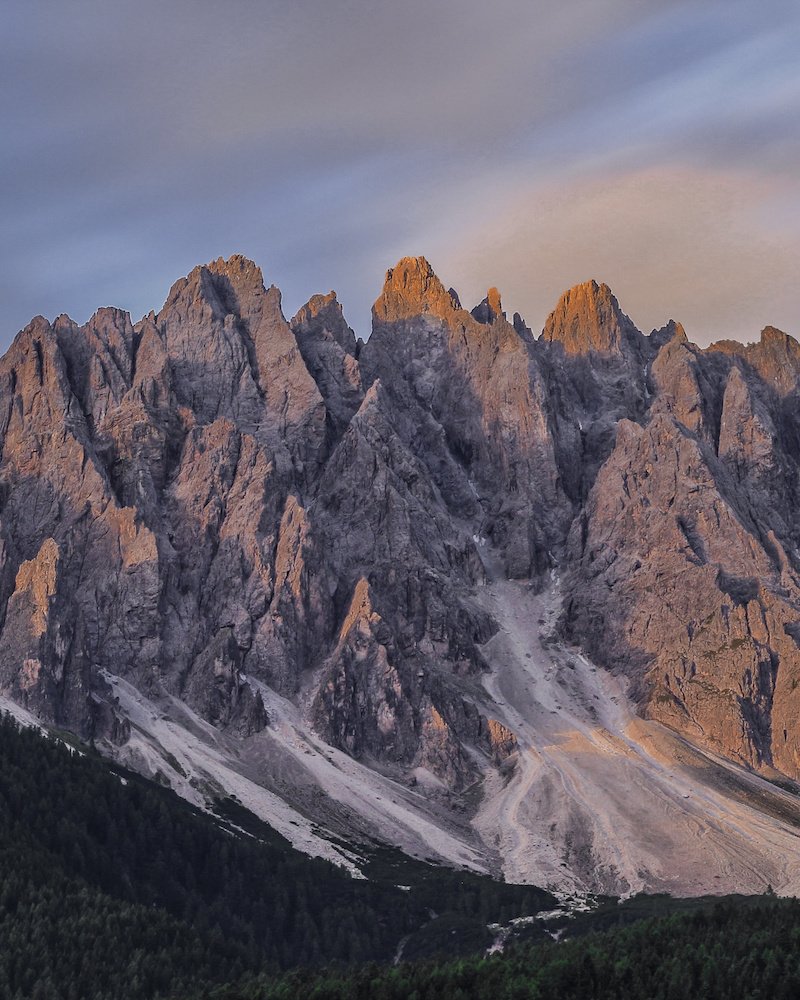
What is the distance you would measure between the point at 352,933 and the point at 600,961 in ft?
252

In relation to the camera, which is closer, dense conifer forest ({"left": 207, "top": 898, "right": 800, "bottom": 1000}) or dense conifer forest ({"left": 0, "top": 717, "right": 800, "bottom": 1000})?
dense conifer forest ({"left": 207, "top": 898, "right": 800, "bottom": 1000})

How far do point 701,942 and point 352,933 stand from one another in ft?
236

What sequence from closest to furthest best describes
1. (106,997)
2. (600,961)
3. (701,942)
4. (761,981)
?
(761,981) < (600,961) < (701,942) < (106,997)

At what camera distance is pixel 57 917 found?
554 feet

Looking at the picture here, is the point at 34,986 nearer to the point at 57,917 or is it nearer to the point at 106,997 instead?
the point at 106,997

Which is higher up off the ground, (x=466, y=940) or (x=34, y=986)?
(x=466, y=940)

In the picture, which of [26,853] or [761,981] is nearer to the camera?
[761,981]

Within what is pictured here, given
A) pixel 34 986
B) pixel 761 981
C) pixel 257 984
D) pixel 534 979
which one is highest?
pixel 761 981

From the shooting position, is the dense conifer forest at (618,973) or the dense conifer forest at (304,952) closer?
the dense conifer forest at (618,973)

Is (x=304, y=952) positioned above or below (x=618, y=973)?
below

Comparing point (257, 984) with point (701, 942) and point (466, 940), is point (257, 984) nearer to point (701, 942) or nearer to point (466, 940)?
point (701, 942)

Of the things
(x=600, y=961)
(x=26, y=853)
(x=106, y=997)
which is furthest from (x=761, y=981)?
(x=26, y=853)

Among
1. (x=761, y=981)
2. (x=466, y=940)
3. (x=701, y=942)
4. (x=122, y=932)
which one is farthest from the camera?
(x=466, y=940)

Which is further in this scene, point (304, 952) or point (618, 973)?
point (304, 952)
